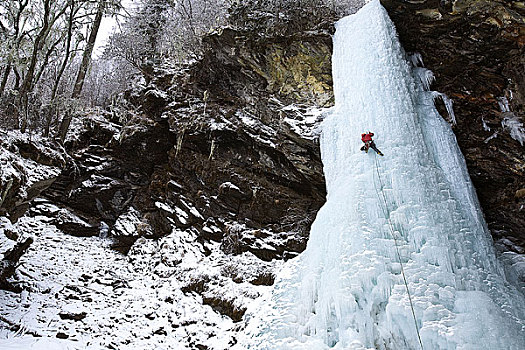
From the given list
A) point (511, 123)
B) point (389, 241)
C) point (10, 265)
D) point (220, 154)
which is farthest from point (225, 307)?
point (511, 123)

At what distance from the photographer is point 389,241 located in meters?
5.15

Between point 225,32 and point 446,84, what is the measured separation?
18.7ft

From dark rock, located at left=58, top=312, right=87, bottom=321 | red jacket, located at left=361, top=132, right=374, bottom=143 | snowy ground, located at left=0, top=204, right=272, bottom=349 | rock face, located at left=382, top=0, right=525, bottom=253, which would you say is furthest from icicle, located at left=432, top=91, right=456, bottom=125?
dark rock, located at left=58, top=312, right=87, bottom=321

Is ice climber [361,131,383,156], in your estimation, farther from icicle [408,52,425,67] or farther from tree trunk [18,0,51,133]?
tree trunk [18,0,51,133]

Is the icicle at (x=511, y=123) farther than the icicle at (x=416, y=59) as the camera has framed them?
No

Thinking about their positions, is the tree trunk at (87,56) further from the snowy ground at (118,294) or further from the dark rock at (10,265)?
the dark rock at (10,265)

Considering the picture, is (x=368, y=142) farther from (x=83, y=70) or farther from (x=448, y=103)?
(x=83, y=70)

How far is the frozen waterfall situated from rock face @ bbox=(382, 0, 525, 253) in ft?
1.80

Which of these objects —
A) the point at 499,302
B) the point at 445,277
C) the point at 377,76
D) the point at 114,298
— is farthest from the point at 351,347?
the point at 114,298

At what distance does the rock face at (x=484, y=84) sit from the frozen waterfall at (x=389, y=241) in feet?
1.80

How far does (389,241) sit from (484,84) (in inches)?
190

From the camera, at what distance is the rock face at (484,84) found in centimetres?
706

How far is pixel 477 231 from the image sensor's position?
602cm

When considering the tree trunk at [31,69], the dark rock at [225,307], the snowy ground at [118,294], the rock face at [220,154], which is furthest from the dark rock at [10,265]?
the dark rock at [225,307]
